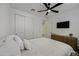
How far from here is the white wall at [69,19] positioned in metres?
0.85

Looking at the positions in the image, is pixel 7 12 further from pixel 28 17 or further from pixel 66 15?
pixel 66 15

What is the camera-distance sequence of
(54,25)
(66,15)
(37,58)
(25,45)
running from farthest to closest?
(25,45) < (54,25) < (66,15) < (37,58)

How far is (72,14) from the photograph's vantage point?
0.88m

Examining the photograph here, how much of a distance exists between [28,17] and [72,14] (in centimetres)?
71

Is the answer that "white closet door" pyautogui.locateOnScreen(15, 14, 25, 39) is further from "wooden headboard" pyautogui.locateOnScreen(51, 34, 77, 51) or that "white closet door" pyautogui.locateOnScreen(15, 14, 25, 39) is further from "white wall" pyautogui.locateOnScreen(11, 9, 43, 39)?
"wooden headboard" pyautogui.locateOnScreen(51, 34, 77, 51)

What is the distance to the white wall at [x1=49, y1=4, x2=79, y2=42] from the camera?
0.85 meters

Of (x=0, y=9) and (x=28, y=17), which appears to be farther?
(x=28, y=17)

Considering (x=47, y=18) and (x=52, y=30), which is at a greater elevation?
(x=47, y=18)

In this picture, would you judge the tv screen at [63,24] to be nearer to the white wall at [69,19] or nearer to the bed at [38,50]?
the white wall at [69,19]

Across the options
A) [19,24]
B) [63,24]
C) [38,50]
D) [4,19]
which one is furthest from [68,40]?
[4,19]

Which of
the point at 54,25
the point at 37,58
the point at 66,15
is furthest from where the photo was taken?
the point at 54,25

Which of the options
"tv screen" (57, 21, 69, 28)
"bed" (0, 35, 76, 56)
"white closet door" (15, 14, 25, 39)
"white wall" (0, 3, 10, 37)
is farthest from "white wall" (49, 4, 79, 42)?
"white wall" (0, 3, 10, 37)

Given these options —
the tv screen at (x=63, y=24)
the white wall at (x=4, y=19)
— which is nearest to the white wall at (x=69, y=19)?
the tv screen at (x=63, y=24)

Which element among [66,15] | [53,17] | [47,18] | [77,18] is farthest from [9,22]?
[77,18]
